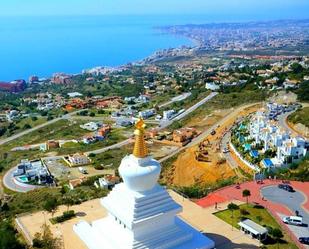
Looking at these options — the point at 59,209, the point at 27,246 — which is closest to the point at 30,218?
the point at 59,209

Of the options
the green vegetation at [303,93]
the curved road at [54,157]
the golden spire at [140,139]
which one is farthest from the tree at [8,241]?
the green vegetation at [303,93]

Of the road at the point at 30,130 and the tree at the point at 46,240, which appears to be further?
the road at the point at 30,130

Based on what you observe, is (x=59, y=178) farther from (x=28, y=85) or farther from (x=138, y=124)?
(x=28, y=85)

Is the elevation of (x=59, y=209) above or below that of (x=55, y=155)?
above

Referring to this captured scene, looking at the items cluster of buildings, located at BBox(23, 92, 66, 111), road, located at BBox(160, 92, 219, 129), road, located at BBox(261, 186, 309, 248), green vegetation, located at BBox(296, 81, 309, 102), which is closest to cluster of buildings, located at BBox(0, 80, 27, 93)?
cluster of buildings, located at BBox(23, 92, 66, 111)

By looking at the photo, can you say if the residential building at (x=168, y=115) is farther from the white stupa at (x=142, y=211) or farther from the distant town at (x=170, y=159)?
the white stupa at (x=142, y=211)

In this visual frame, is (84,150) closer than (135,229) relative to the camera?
No

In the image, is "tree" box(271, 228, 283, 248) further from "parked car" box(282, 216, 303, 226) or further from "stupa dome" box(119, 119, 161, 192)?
"stupa dome" box(119, 119, 161, 192)
